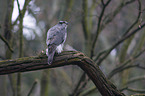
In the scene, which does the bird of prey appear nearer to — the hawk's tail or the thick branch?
the hawk's tail

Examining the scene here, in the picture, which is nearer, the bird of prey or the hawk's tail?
the hawk's tail

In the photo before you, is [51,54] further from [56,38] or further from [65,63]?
[56,38]

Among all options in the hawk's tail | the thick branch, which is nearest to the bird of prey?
the hawk's tail

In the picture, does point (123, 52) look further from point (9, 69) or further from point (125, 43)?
point (9, 69)

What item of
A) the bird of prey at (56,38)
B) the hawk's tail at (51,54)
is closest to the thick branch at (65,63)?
the hawk's tail at (51,54)

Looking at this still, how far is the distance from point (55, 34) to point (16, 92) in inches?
105

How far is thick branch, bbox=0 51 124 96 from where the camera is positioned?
130 inches

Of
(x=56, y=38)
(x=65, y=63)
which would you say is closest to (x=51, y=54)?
(x=65, y=63)

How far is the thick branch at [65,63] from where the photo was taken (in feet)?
10.8

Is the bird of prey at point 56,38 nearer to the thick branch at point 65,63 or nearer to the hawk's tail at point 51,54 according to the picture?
the hawk's tail at point 51,54

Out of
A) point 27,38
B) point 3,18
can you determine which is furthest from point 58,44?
point 27,38

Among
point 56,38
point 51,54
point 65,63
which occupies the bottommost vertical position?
point 65,63

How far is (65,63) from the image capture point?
3.42m

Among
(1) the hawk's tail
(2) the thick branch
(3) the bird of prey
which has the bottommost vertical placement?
(2) the thick branch
